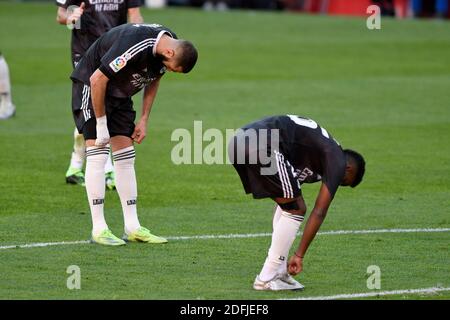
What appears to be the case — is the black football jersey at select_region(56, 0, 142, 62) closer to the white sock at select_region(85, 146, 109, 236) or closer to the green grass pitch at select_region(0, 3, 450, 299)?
the green grass pitch at select_region(0, 3, 450, 299)

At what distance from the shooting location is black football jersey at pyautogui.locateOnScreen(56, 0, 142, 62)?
45.1ft

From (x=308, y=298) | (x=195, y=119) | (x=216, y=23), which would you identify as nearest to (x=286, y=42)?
(x=216, y=23)

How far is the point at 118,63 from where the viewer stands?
10219mm

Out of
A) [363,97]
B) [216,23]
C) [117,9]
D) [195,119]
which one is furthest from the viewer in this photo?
[216,23]

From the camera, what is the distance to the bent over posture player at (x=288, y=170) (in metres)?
8.77

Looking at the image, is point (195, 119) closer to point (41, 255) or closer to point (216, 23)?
point (41, 255)

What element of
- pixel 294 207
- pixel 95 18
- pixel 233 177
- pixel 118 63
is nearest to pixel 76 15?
pixel 95 18

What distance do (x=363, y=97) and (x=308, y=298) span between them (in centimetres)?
1408

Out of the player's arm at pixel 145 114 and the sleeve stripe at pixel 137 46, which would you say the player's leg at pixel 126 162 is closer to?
the player's arm at pixel 145 114

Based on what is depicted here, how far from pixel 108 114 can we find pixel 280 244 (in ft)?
8.39

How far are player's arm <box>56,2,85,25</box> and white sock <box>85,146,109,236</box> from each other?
2.62m

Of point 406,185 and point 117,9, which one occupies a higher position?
point 117,9

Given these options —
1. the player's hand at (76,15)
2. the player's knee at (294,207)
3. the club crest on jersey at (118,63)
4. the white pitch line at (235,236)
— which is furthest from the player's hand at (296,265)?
the player's hand at (76,15)

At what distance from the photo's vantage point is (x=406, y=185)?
14.2 meters
